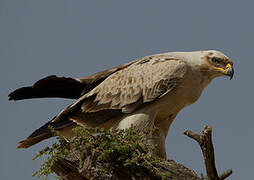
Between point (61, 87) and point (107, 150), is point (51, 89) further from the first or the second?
point (107, 150)

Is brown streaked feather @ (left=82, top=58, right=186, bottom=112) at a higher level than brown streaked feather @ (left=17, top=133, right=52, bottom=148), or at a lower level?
higher

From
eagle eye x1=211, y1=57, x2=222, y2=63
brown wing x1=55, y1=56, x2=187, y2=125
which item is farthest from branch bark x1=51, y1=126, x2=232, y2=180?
eagle eye x1=211, y1=57, x2=222, y2=63

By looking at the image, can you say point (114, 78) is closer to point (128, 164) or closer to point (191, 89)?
point (191, 89)

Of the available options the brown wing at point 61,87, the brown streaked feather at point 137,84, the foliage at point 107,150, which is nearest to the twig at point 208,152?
the foliage at point 107,150

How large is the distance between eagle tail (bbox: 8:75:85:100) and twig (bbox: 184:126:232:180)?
143 inches

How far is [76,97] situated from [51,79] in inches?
29.7

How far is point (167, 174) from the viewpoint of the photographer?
5906mm

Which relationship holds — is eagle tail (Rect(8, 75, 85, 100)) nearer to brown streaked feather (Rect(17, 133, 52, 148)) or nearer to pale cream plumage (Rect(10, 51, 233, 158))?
pale cream plumage (Rect(10, 51, 233, 158))

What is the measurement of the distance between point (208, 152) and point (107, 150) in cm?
127

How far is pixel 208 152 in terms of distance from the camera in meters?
5.53

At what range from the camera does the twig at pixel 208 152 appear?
18.0ft

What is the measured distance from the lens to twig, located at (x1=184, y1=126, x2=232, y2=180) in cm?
550

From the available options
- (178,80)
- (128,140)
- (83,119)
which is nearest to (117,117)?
(83,119)

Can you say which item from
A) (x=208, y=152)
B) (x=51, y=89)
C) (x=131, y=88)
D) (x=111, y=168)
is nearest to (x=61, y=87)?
(x=51, y=89)
